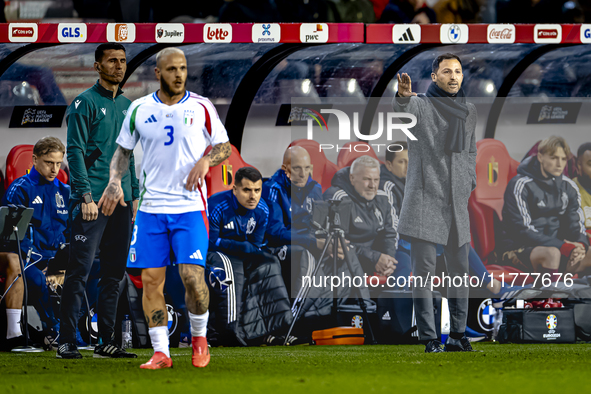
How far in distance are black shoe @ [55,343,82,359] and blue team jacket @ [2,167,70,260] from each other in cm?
74

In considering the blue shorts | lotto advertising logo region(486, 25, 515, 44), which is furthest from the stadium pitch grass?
lotto advertising logo region(486, 25, 515, 44)

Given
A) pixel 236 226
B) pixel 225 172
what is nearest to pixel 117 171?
pixel 225 172

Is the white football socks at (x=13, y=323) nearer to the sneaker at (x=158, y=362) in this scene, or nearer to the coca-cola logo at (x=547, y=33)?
the sneaker at (x=158, y=362)

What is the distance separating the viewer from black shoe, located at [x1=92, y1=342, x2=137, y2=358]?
5.28 meters

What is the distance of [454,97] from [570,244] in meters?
1.55

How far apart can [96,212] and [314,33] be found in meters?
2.23

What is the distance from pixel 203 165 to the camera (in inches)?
179

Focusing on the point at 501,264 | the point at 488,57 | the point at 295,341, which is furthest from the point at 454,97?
the point at 295,341

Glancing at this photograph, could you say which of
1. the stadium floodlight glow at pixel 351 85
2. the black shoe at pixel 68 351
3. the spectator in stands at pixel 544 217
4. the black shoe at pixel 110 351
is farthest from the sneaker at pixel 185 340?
the spectator in stands at pixel 544 217

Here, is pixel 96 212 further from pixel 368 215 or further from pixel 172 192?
pixel 368 215

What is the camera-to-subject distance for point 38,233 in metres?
5.62

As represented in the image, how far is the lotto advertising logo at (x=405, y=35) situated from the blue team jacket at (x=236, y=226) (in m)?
1.70

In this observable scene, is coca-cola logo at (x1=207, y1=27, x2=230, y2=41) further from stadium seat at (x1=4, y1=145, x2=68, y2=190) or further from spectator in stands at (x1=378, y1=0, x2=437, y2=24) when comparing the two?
spectator in stands at (x1=378, y1=0, x2=437, y2=24)

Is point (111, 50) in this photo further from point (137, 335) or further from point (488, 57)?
point (488, 57)
